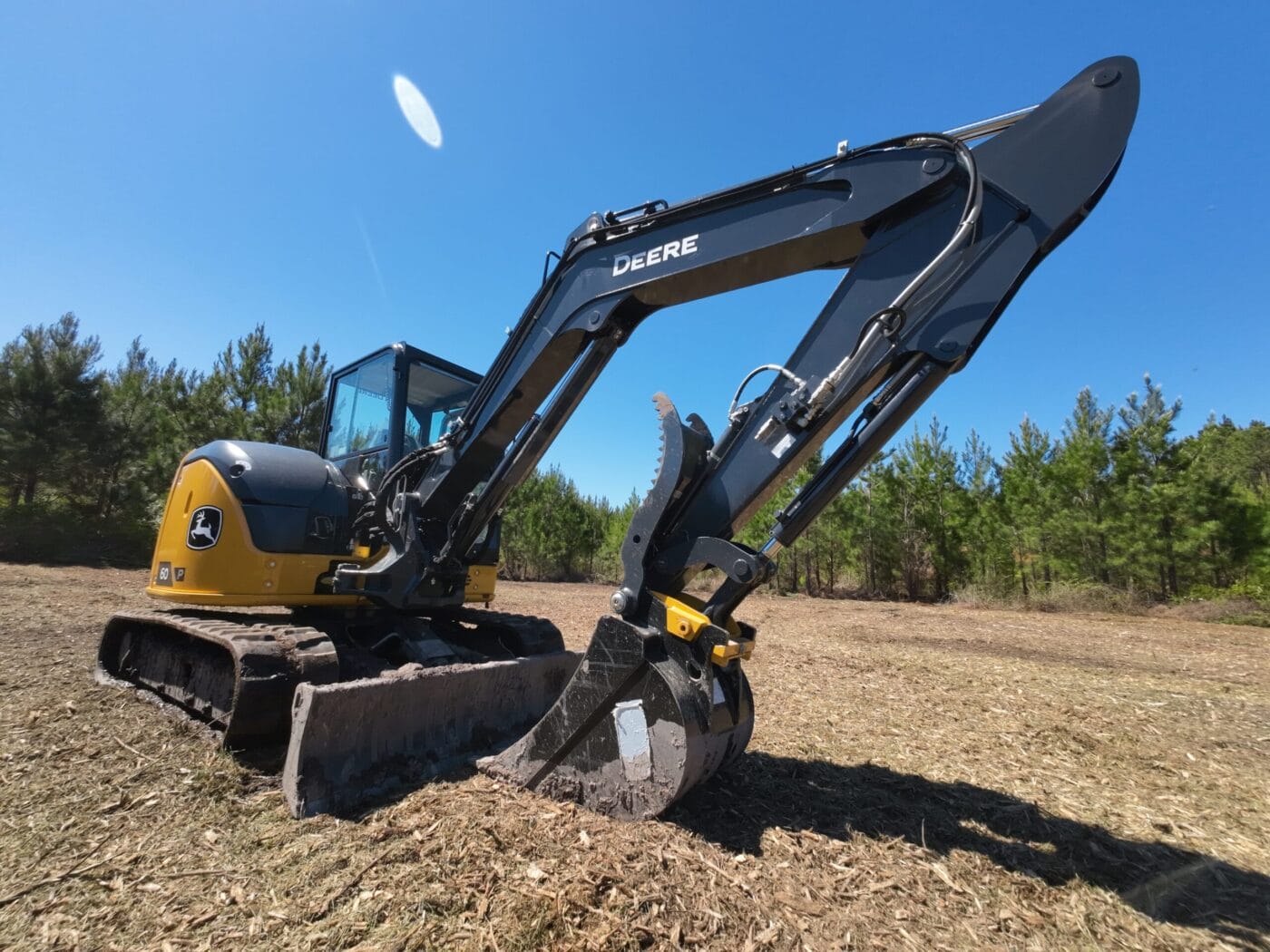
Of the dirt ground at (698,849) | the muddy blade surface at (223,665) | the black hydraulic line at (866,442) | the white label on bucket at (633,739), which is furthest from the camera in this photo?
the muddy blade surface at (223,665)

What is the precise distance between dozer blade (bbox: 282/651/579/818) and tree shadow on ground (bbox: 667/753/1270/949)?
1.42 metres

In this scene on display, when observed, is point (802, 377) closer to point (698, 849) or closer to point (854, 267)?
point (854, 267)

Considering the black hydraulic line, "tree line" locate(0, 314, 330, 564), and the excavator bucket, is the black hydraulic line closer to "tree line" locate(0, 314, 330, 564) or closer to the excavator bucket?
the excavator bucket

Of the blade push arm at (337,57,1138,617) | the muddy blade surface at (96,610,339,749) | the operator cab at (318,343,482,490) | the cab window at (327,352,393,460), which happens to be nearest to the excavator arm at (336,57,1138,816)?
the blade push arm at (337,57,1138,617)

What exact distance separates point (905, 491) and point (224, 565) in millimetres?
21496

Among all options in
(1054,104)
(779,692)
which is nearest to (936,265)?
(1054,104)

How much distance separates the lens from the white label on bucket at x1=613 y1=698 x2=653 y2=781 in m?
2.65

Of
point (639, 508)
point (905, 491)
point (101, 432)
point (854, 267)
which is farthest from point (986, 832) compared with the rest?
point (101, 432)

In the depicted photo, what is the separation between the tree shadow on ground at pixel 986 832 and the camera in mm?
2398

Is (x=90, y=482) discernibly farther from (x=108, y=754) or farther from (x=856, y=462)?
(x=856, y=462)

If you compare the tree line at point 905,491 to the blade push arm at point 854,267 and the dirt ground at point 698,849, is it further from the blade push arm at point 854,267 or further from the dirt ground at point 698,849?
the blade push arm at point 854,267

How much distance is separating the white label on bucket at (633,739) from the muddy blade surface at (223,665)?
1.81 metres

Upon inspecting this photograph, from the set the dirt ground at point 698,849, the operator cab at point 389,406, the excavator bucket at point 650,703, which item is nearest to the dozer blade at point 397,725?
the dirt ground at point 698,849

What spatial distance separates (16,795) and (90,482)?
2178 cm
